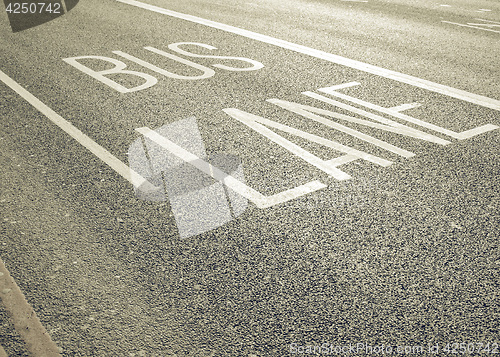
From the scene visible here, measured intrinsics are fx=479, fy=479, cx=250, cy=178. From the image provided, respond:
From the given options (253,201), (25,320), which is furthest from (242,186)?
(25,320)

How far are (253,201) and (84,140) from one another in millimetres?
2210

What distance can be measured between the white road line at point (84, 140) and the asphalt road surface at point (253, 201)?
3cm

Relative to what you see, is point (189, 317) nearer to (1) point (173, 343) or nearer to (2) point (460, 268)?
(1) point (173, 343)

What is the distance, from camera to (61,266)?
347cm

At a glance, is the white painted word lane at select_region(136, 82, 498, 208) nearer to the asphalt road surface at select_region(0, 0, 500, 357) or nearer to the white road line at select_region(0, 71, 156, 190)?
the asphalt road surface at select_region(0, 0, 500, 357)

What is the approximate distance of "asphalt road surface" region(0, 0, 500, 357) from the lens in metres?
2.97

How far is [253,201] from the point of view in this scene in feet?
13.8

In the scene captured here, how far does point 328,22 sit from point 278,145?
6473 mm

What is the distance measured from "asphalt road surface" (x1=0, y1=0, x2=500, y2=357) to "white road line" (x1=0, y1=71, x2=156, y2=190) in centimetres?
3

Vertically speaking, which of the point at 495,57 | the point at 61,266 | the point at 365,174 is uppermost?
the point at 495,57

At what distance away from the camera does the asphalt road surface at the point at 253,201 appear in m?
2.97

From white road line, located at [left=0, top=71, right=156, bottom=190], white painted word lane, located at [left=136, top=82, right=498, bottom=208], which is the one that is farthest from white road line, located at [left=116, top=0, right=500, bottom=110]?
white road line, located at [left=0, top=71, right=156, bottom=190]

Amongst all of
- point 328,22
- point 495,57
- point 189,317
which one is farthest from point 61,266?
point 328,22

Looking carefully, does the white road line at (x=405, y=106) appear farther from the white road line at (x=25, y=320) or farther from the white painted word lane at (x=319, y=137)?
the white road line at (x=25, y=320)
